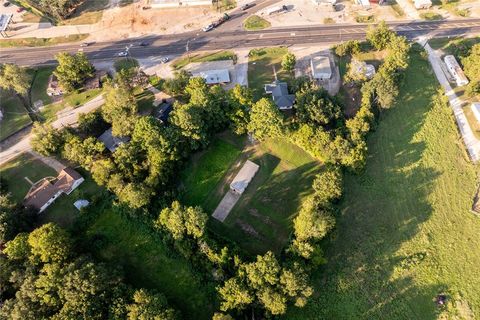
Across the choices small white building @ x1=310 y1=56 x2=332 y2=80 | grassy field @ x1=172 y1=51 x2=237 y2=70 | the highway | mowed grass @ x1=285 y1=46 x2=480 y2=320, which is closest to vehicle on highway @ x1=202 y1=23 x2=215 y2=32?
the highway

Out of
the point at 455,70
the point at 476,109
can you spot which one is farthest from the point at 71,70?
the point at 476,109

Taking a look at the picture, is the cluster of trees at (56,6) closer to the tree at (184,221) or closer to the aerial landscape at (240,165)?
the aerial landscape at (240,165)

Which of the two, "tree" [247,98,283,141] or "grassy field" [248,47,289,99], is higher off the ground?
"grassy field" [248,47,289,99]

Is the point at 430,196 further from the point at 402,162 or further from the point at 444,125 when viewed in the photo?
the point at 444,125

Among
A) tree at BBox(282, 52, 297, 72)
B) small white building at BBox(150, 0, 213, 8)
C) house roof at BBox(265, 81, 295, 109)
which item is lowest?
house roof at BBox(265, 81, 295, 109)

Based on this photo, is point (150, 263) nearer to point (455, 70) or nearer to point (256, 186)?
point (256, 186)

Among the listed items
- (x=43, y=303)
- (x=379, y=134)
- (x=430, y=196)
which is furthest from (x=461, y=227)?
(x=43, y=303)

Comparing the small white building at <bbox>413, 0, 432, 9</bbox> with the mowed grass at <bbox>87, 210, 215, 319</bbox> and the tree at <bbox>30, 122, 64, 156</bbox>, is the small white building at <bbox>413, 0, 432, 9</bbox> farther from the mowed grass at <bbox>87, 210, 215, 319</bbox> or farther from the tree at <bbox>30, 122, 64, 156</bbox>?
the tree at <bbox>30, 122, 64, 156</bbox>
